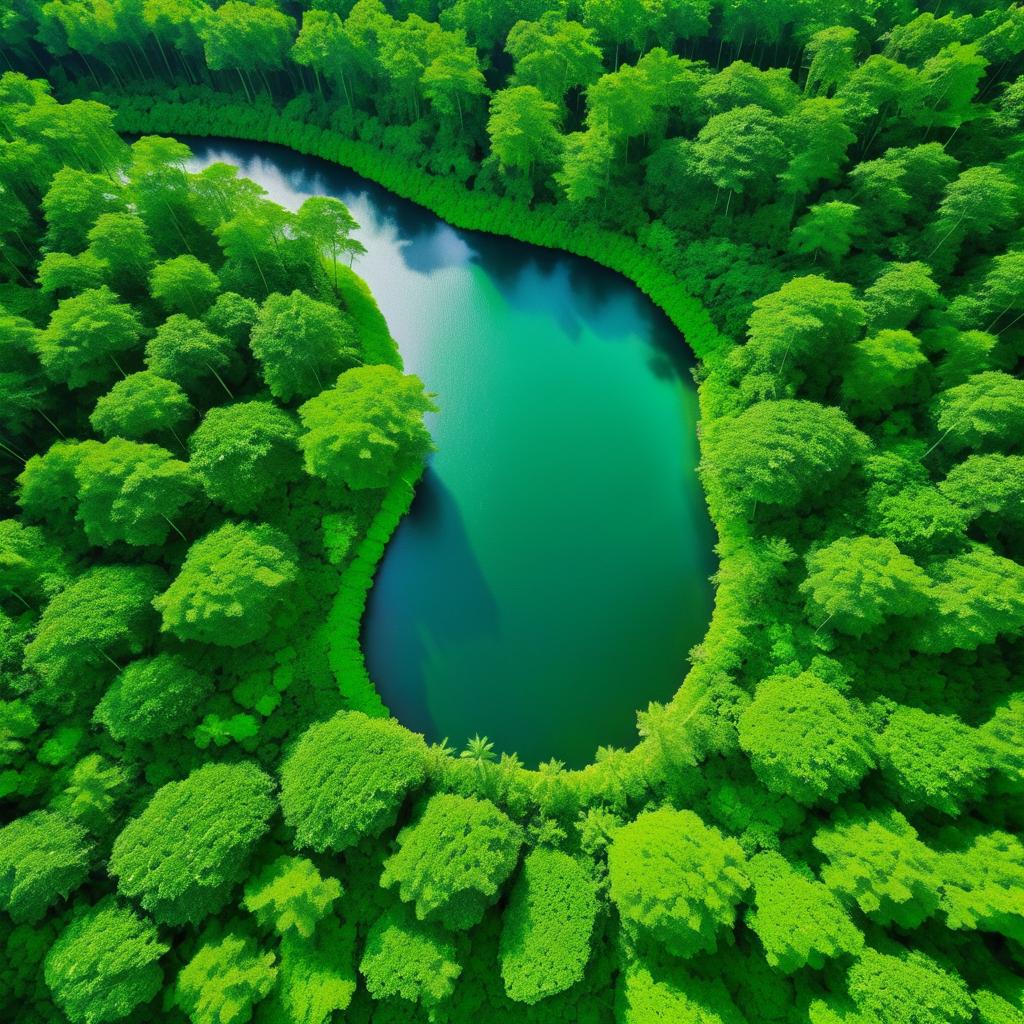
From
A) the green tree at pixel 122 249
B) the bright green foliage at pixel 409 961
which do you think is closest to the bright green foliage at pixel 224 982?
the bright green foliage at pixel 409 961

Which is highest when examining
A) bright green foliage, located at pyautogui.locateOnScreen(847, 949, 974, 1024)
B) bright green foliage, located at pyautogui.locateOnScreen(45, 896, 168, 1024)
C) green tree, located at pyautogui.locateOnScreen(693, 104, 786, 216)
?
green tree, located at pyautogui.locateOnScreen(693, 104, 786, 216)

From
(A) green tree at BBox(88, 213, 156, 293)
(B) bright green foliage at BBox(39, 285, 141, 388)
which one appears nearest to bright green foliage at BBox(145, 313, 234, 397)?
(B) bright green foliage at BBox(39, 285, 141, 388)

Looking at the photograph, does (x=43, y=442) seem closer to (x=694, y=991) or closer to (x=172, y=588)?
(x=172, y=588)

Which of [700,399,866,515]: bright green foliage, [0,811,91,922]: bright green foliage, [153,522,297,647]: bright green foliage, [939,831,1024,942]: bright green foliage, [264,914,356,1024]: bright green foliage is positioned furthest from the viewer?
[700,399,866,515]: bright green foliage

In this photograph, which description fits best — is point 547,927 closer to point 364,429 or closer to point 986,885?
point 986,885

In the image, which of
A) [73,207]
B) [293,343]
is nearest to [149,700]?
[293,343]

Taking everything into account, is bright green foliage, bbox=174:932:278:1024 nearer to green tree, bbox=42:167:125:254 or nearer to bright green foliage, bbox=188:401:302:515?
Result: bright green foliage, bbox=188:401:302:515
